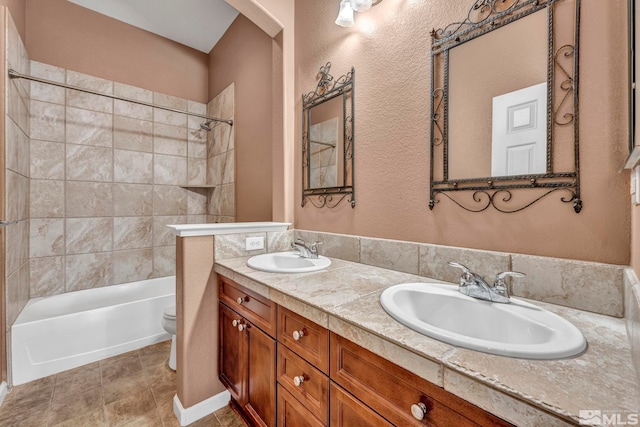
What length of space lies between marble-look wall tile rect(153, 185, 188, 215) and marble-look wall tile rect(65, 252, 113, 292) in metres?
0.63

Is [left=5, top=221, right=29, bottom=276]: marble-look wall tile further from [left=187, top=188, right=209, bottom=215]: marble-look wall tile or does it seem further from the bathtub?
[left=187, top=188, right=209, bottom=215]: marble-look wall tile

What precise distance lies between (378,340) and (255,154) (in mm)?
2049

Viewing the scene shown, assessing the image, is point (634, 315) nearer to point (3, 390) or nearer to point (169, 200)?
point (3, 390)

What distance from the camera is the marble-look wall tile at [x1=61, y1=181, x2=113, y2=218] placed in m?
2.41

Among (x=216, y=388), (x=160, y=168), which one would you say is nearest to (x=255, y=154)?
(x=160, y=168)

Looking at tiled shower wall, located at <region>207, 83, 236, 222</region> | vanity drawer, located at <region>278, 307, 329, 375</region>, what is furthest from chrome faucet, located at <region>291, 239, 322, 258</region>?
tiled shower wall, located at <region>207, 83, 236, 222</region>

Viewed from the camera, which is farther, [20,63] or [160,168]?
[160,168]

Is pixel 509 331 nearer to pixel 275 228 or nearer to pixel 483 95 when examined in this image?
pixel 483 95

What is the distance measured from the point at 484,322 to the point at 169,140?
10.7 ft

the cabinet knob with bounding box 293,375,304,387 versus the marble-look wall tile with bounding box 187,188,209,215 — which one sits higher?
the marble-look wall tile with bounding box 187,188,209,215

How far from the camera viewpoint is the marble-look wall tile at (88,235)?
2.42 m

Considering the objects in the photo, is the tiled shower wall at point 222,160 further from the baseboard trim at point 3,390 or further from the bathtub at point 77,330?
the baseboard trim at point 3,390

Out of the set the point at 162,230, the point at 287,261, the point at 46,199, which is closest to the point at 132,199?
the point at 162,230

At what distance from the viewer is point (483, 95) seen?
1.03m
